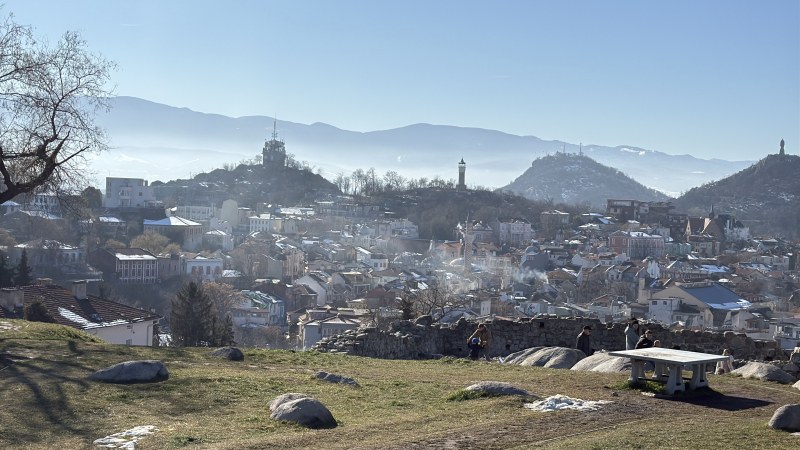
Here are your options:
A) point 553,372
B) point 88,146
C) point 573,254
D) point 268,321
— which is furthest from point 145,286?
point 553,372

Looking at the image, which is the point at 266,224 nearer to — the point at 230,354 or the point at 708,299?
the point at 708,299

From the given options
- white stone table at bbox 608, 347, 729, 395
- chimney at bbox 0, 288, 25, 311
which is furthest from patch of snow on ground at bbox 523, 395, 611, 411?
chimney at bbox 0, 288, 25, 311

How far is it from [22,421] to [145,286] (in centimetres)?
7295

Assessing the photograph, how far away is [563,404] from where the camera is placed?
1148 cm

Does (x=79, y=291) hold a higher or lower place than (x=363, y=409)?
lower

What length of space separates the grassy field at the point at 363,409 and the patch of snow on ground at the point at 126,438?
10 cm

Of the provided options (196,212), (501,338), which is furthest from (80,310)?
(196,212)

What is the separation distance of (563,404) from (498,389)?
2.73 feet

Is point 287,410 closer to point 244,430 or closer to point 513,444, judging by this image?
point 244,430

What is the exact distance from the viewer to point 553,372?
1435cm

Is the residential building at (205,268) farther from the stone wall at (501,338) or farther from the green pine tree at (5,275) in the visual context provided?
the stone wall at (501,338)

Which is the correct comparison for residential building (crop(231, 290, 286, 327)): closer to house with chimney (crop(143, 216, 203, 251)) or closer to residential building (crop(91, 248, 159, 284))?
residential building (crop(91, 248, 159, 284))

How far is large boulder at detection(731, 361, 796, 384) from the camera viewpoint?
568 inches

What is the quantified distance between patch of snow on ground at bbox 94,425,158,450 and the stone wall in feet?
30.5
